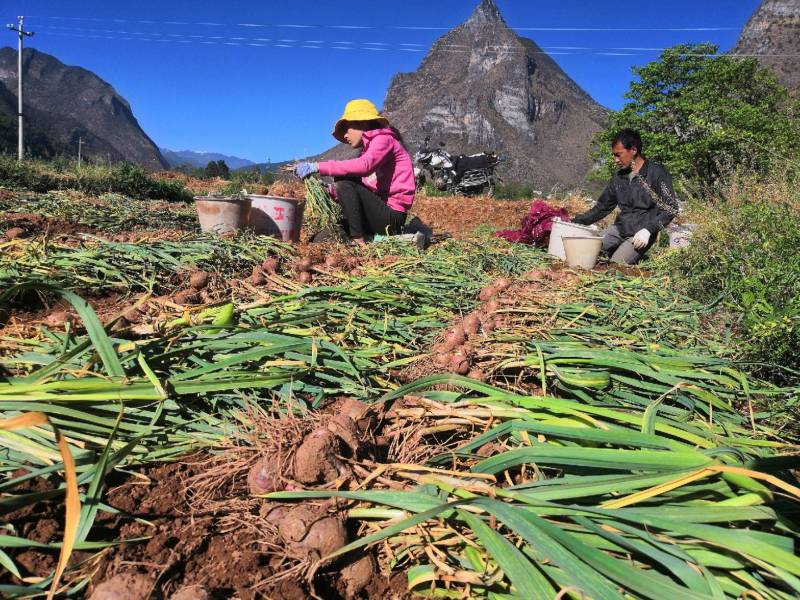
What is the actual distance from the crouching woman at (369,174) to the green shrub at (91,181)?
5.89 metres

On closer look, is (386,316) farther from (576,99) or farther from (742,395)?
(576,99)

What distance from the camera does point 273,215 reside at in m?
3.88

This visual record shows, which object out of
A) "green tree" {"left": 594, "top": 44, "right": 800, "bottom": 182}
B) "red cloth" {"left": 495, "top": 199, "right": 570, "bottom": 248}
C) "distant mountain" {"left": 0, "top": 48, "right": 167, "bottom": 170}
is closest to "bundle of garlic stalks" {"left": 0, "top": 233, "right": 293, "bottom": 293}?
"red cloth" {"left": 495, "top": 199, "right": 570, "bottom": 248}

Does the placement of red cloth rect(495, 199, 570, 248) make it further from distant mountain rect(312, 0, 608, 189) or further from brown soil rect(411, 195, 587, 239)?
distant mountain rect(312, 0, 608, 189)

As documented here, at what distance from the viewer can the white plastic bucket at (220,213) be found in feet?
11.6

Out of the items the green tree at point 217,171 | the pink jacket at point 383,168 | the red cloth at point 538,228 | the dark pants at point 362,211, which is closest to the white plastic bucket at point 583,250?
the red cloth at point 538,228

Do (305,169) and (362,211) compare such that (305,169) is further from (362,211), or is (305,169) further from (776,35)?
(776,35)

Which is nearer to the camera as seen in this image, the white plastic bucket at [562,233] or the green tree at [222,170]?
the white plastic bucket at [562,233]

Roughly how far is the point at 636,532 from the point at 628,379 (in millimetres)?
749

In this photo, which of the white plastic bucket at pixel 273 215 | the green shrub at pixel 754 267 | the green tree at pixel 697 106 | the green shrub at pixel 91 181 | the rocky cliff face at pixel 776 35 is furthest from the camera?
the rocky cliff face at pixel 776 35

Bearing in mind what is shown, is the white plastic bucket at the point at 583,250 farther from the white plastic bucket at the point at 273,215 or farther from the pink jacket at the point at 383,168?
the white plastic bucket at the point at 273,215

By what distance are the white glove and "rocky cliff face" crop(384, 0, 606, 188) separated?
204ft

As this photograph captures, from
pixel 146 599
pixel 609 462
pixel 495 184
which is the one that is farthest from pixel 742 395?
pixel 495 184

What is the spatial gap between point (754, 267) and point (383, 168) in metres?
3.01
